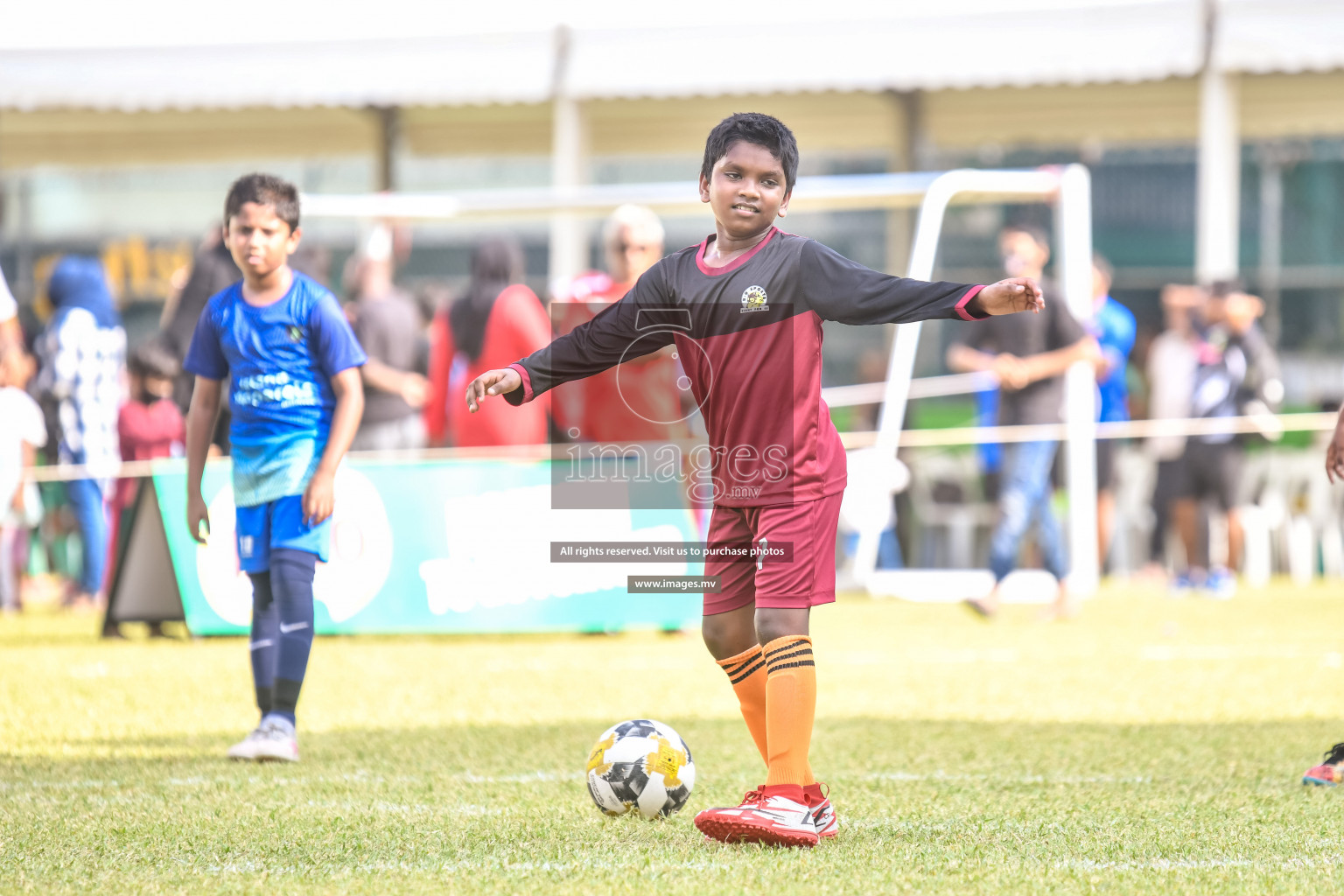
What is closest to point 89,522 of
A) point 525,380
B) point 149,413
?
point 149,413

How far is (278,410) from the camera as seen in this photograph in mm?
4871

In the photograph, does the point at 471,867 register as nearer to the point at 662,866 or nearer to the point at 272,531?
the point at 662,866

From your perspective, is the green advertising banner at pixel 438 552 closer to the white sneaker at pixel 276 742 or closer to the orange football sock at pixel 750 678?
the white sneaker at pixel 276 742

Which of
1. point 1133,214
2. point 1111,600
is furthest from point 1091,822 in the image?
point 1133,214

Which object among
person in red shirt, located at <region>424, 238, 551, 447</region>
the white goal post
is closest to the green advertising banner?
person in red shirt, located at <region>424, 238, 551, 447</region>

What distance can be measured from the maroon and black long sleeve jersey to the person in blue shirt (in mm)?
7050

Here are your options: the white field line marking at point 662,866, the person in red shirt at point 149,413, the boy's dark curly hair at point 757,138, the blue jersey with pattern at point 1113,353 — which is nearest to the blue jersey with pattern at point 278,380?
the boy's dark curly hair at point 757,138

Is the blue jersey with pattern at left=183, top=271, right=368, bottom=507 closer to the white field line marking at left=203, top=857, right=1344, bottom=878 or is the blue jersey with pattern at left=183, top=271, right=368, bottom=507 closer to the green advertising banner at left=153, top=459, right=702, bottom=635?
the white field line marking at left=203, top=857, right=1344, bottom=878

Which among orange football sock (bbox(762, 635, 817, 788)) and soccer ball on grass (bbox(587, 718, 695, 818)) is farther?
soccer ball on grass (bbox(587, 718, 695, 818))

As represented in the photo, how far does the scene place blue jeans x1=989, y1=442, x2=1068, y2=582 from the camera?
8.92m

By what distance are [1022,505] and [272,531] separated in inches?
206

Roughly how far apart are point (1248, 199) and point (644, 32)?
680 cm

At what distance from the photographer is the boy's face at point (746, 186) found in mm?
3572

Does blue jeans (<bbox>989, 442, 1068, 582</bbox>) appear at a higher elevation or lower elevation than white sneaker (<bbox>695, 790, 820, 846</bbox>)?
higher
